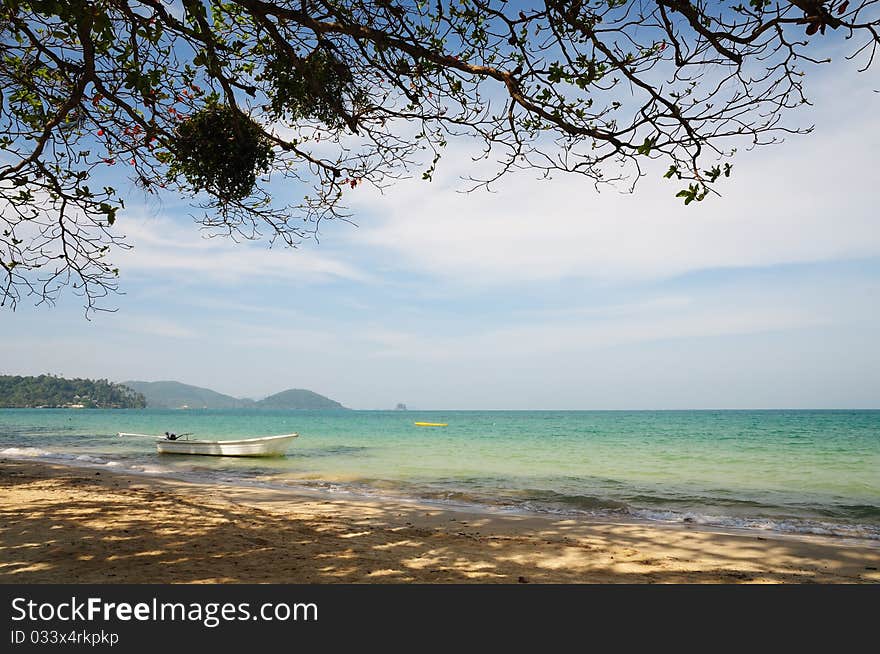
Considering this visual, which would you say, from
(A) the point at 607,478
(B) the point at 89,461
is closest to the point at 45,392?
(B) the point at 89,461

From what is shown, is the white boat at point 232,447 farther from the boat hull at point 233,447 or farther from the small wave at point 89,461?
the small wave at point 89,461

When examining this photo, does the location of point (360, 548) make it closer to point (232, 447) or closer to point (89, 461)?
point (232, 447)

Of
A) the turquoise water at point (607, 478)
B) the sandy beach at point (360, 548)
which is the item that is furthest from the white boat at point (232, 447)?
the sandy beach at point (360, 548)

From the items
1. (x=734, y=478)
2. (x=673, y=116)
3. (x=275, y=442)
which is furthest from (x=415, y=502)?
(x=275, y=442)

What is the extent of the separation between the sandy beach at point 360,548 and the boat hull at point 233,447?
12.2 metres

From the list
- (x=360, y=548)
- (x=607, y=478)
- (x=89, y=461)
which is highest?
(x=360, y=548)

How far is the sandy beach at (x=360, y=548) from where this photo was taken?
5.07 metres

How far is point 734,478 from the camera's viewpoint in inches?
659

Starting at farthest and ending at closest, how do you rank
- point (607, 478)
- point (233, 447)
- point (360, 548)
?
point (233, 447), point (607, 478), point (360, 548)

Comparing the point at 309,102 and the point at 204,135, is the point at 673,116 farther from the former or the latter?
the point at 204,135

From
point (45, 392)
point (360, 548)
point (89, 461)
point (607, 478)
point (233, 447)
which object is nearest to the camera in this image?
point (360, 548)

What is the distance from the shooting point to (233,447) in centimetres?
2211

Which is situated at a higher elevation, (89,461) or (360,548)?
(360,548)

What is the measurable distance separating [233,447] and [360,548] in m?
17.5
